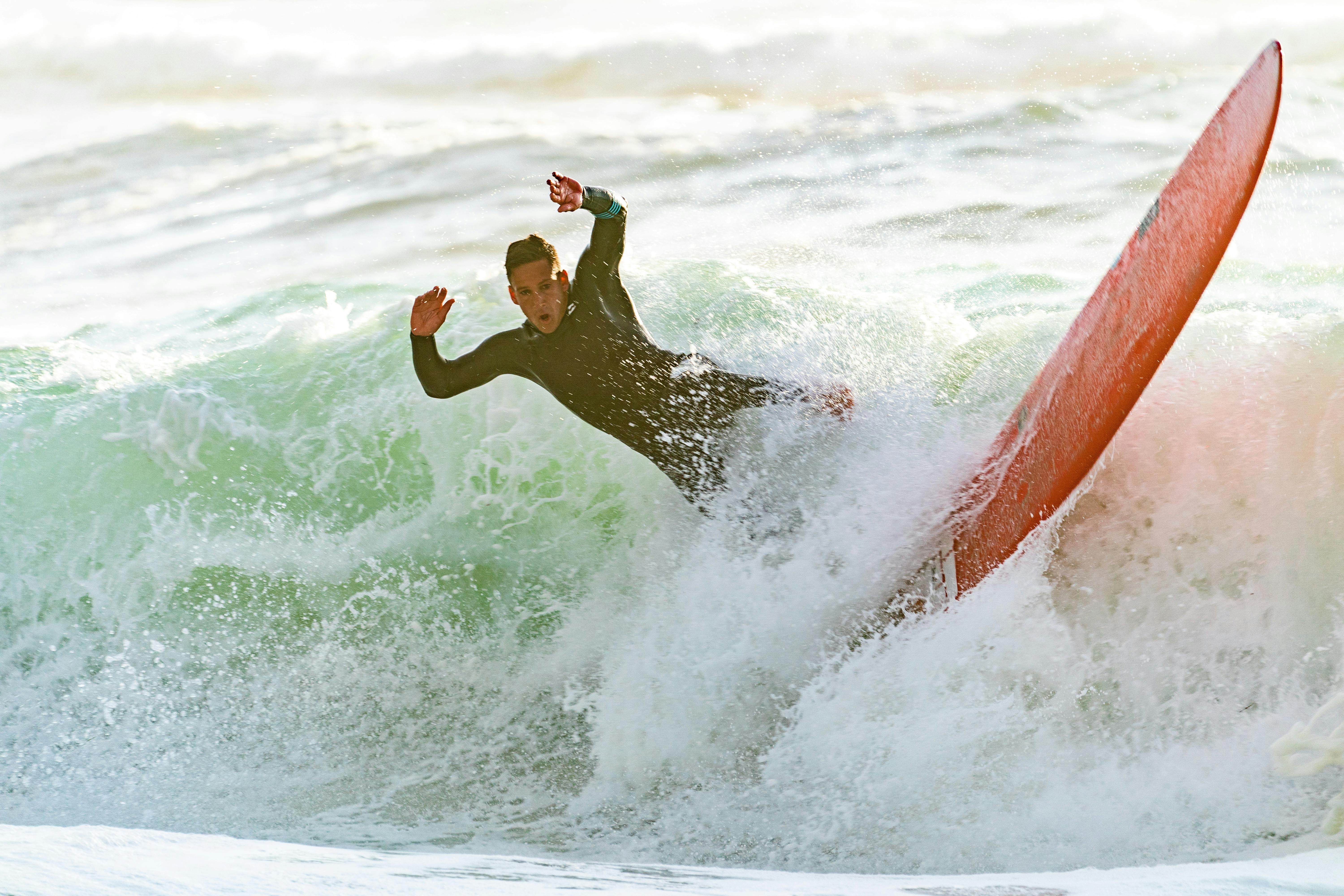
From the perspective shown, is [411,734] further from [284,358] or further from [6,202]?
[6,202]

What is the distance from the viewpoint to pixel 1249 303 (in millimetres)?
4918

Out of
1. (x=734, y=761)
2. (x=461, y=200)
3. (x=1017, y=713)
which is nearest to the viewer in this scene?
(x=1017, y=713)

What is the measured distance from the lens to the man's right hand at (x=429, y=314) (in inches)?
124

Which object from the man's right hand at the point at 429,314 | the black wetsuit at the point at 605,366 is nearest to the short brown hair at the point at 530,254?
the black wetsuit at the point at 605,366

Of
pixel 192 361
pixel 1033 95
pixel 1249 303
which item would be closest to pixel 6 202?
pixel 192 361

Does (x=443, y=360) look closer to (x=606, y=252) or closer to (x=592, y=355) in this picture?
(x=592, y=355)

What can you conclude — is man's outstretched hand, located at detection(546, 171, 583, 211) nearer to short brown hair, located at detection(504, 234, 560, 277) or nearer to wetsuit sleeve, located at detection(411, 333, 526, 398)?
short brown hair, located at detection(504, 234, 560, 277)

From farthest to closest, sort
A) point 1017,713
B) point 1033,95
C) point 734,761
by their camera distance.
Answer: point 1033,95, point 734,761, point 1017,713

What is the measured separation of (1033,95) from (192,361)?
9.65 meters

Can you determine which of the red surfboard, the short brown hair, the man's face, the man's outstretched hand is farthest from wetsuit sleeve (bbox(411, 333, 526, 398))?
the red surfboard

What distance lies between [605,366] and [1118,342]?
156 centimetres

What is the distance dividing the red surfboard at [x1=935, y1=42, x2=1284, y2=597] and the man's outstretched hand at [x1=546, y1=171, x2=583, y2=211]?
5.21ft

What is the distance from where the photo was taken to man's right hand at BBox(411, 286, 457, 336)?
3.15m

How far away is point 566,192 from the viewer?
2994 millimetres
